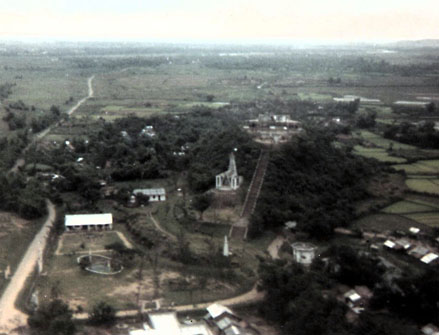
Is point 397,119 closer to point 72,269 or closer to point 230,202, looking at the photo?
point 230,202

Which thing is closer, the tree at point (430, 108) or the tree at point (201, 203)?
the tree at point (201, 203)

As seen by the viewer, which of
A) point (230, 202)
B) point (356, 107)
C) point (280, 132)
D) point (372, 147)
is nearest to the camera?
point (230, 202)

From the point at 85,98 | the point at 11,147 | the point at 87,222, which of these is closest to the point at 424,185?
the point at 87,222

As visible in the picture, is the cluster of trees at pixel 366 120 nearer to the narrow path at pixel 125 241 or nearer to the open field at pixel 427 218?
the open field at pixel 427 218

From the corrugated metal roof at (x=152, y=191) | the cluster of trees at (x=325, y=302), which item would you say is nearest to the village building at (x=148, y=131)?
the corrugated metal roof at (x=152, y=191)

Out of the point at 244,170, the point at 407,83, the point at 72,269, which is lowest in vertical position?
the point at 72,269

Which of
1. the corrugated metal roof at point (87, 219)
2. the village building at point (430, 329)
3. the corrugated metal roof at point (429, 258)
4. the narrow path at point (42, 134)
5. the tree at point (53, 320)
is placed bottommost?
the narrow path at point (42, 134)

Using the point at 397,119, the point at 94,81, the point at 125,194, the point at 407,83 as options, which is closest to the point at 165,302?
the point at 125,194
